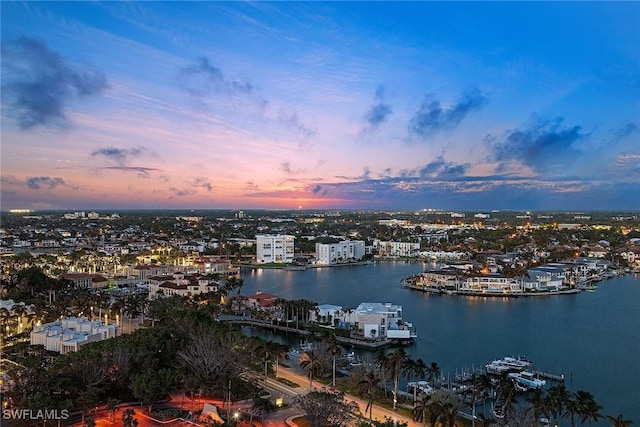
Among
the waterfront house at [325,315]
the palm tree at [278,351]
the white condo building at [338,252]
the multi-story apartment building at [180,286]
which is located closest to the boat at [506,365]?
the palm tree at [278,351]

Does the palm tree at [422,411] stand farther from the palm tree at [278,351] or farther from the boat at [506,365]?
the boat at [506,365]

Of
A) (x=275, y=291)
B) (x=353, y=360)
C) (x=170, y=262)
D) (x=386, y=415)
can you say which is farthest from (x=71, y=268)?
(x=386, y=415)

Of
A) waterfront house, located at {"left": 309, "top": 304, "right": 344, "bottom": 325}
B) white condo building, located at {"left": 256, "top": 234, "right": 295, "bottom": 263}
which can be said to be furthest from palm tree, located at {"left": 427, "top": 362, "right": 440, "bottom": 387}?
white condo building, located at {"left": 256, "top": 234, "right": 295, "bottom": 263}

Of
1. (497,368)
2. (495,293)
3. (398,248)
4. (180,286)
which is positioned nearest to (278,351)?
(497,368)

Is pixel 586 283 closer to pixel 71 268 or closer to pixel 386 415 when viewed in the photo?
pixel 386 415

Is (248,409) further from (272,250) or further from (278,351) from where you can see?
(272,250)

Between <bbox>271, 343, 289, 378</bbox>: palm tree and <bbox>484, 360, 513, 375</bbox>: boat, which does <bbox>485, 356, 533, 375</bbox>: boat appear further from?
<bbox>271, 343, 289, 378</bbox>: palm tree
